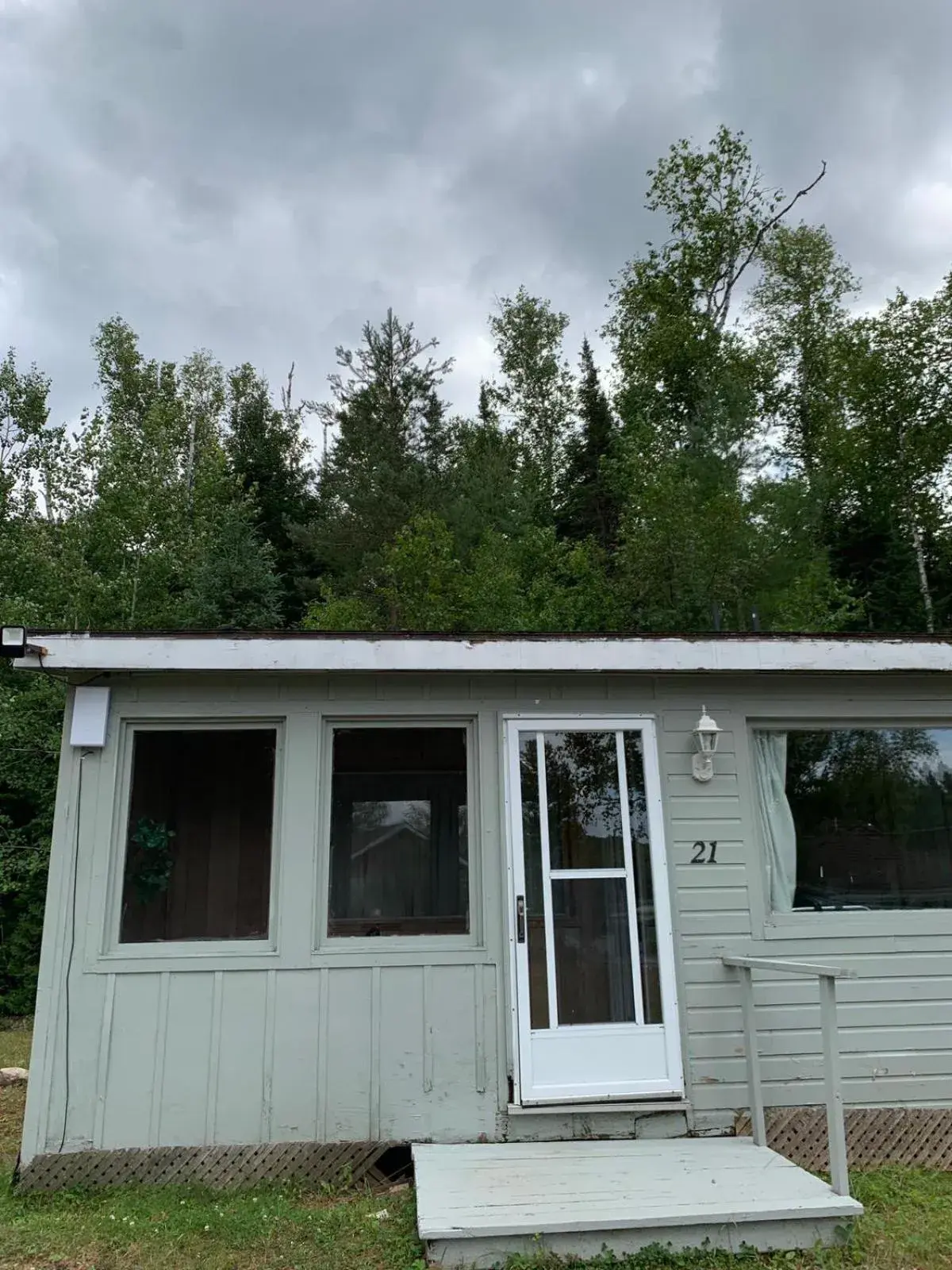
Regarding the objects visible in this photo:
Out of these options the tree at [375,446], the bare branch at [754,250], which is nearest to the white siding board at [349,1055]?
the tree at [375,446]

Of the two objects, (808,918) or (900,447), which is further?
(900,447)

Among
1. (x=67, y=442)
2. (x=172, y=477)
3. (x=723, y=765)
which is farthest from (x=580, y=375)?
(x=723, y=765)

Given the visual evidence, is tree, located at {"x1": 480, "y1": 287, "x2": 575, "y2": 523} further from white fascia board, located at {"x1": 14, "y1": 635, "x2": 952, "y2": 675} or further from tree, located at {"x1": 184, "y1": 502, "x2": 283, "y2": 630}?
white fascia board, located at {"x1": 14, "y1": 635, "x2": 952, "y2": 675}

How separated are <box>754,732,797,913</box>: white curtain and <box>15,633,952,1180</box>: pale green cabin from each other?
1 centimetres

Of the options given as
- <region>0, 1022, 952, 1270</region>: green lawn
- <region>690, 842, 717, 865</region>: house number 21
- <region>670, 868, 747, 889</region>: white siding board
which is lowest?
<region>0, 1022, 952, 1270</region>: green lawn

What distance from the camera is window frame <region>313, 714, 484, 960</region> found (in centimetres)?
375

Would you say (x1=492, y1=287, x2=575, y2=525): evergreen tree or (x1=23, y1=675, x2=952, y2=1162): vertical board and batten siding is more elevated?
(x1=492, y1=287, x2=575, y2=525): evergreen tree

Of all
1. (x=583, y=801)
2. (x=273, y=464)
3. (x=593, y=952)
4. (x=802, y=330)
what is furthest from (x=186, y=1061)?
(x=802, y=330)

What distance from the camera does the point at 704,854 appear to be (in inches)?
156

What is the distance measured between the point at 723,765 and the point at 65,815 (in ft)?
10.1

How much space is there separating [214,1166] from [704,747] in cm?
280

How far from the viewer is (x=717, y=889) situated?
12.9 ft

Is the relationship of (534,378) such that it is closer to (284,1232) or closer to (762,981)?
(762,981)

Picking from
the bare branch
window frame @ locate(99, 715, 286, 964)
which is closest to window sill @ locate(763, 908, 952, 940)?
window frame @ locate(99, 715, 286, 964)
